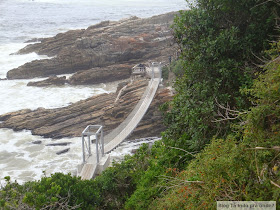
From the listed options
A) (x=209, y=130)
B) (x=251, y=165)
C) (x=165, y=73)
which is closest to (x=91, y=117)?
(x=165, y=73)

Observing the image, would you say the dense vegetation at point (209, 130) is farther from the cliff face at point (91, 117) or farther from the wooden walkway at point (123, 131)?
the cliff face at point (91, 117)

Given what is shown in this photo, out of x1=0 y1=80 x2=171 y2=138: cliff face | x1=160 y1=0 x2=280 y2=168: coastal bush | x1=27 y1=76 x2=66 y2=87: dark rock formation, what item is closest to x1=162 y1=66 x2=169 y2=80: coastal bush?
x1=0 y1=80 x2=171 y2=138: cliff face

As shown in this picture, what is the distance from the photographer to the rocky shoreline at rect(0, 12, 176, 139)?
497 inches

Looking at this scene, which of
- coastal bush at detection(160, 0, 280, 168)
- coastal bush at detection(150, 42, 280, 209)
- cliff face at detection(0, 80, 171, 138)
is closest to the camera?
coastal bush at detection(150, 42, 280, 209)

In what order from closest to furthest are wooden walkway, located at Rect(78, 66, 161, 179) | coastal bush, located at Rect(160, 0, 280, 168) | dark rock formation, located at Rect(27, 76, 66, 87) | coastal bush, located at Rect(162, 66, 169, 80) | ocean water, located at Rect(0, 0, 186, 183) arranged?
coastal bush, located at Rect(160, 0, 280, 168), wooden walkway, located at Rect(78, 66, 161, 179), ocean water, located at Rect(0, 0, 186, 183), coastal bush, located at Rect(162, 66, 169, 80), dark rock formation, located at Rect(27, 76, 66, 87)

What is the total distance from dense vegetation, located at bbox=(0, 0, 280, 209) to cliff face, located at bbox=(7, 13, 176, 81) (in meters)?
13.0

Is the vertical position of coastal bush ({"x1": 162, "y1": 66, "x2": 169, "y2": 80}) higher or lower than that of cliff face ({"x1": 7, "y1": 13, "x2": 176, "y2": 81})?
lower

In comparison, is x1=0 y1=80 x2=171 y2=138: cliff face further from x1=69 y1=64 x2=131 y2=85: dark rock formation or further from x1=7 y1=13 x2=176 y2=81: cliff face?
x1=7 y1=13 x2=176 y2=81: cliff face

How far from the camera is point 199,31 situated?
18.0 ft

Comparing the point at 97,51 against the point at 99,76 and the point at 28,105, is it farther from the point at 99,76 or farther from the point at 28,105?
the point at 28,105

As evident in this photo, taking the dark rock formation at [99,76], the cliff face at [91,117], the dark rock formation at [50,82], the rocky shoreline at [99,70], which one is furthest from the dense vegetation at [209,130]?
the dark rock formation at [50,82]

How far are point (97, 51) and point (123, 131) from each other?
11.6 meters

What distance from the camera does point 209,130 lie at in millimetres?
4805

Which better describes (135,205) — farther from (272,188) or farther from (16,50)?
(16,50)
